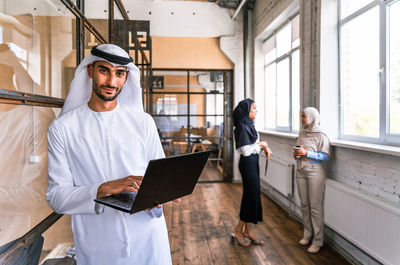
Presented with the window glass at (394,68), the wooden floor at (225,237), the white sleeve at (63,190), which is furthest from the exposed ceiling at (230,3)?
the white sleeve at (63,190)

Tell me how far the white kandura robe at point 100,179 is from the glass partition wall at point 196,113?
4724 millimetres

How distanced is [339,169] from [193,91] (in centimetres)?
383

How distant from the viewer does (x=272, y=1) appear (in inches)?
183

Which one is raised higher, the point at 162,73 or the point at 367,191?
the point at 162,73

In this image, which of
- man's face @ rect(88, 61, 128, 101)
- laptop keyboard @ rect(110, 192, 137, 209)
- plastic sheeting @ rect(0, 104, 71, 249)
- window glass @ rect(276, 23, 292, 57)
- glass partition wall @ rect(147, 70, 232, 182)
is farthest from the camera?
Answer: glass partition wall @ rect(147, 70, 232, 182)

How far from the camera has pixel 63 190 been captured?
3.28 feet

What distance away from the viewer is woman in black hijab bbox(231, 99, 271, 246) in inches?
115

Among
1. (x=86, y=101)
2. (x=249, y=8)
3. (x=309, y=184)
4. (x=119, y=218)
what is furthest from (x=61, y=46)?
(x=249, y=8)

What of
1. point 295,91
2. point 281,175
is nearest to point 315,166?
point 281,175

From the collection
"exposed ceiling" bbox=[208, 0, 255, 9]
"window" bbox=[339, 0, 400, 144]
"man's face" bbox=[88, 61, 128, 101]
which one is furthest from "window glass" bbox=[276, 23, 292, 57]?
"man's face" bbox=[88, 61, 128, 101]

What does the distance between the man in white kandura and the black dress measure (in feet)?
5.92

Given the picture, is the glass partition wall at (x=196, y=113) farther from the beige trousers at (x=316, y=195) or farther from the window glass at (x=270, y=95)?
the beige trousers at (x=316, y=195)

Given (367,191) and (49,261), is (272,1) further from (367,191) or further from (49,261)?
(49,261)

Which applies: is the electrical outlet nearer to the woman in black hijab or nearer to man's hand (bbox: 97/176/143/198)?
man's hand (bbox: 97/176/143/198)
